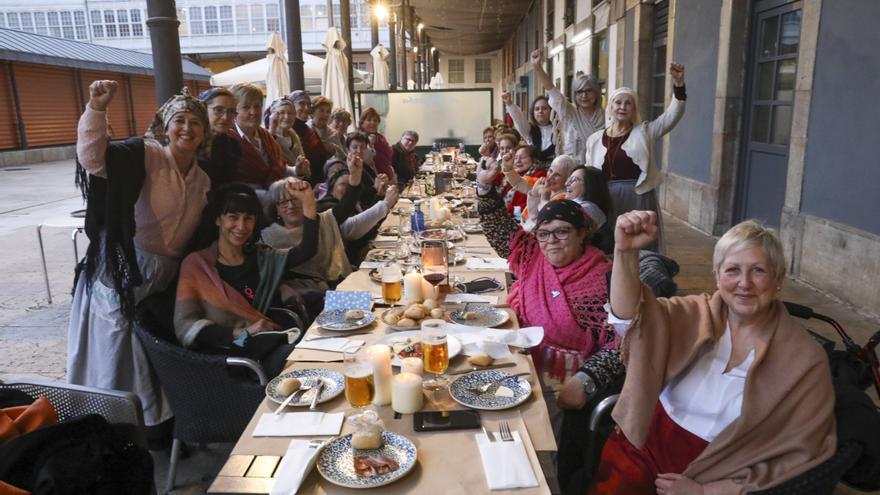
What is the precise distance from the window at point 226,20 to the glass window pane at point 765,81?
34973 millimetres

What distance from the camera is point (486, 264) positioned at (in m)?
3.25

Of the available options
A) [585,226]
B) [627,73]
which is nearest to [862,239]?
[585,226]

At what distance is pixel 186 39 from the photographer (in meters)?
35.1

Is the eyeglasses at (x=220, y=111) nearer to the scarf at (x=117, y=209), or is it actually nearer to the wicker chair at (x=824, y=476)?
the scarf at (x=117, y=209)

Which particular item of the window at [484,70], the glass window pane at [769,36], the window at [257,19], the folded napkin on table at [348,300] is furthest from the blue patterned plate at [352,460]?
the window at [484,70]

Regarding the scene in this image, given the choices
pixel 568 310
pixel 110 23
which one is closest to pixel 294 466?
pixel 568 310

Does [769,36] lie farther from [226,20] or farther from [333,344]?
[226,20]

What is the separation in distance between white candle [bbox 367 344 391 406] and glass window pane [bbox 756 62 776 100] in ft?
19.0

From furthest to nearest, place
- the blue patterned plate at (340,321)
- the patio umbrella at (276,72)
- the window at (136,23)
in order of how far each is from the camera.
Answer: the window at (136,23) < the patio umbrella at (276,72) < the blue patterned plate at (340,321)

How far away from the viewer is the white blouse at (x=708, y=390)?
1729 mm

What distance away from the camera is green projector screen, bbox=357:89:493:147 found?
11.0 meters

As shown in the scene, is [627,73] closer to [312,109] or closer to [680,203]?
[680,203]

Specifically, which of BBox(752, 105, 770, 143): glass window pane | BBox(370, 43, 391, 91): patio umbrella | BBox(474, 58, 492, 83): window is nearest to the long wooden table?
BBox(752, 105, 770, 143): glass window pane

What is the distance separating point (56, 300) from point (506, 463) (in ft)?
17.2
